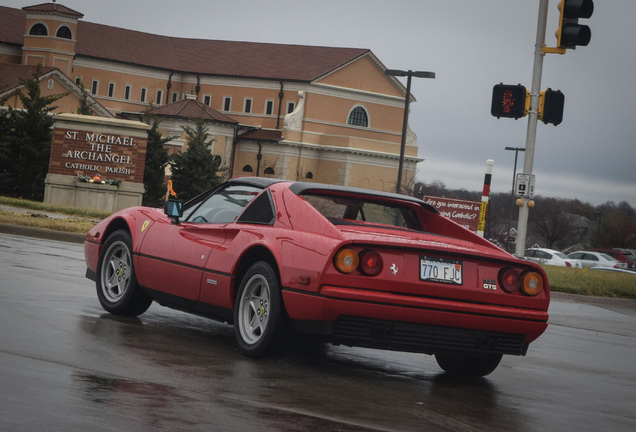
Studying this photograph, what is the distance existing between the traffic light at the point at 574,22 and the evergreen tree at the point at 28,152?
2262 centimetres

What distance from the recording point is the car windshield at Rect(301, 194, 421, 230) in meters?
8.29

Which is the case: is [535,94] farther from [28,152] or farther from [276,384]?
[28,152]

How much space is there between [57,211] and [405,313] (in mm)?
22050

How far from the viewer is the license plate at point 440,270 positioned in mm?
7027

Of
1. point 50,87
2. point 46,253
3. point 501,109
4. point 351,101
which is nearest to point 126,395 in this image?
point 46,253

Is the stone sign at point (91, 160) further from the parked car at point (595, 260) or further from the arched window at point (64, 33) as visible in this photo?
the arched window at point (64, 33)

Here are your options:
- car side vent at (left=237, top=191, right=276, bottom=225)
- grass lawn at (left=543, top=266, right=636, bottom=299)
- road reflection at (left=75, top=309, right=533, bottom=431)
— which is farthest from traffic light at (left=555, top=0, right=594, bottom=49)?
car side vent at (left=237, top=191, right=276, bottom=225)

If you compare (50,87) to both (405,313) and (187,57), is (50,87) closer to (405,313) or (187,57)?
(187,57)

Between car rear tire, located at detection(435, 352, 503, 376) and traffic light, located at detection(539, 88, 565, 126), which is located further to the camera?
traffic light, located at detection(539, 88, 565, 126)

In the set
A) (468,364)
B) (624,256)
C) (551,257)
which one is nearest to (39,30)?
(551,257)

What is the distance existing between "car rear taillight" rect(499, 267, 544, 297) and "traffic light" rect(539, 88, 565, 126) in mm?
10270

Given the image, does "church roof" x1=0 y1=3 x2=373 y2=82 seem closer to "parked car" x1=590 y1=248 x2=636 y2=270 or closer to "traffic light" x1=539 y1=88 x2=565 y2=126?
"parked car" x1=590 y1=248 x2=636 y2=270

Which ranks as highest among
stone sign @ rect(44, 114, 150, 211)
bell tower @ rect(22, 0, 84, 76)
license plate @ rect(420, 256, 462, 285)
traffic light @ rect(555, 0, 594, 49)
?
bell tower @ rect(22, 0, 84, 76)

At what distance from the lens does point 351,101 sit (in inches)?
3524
